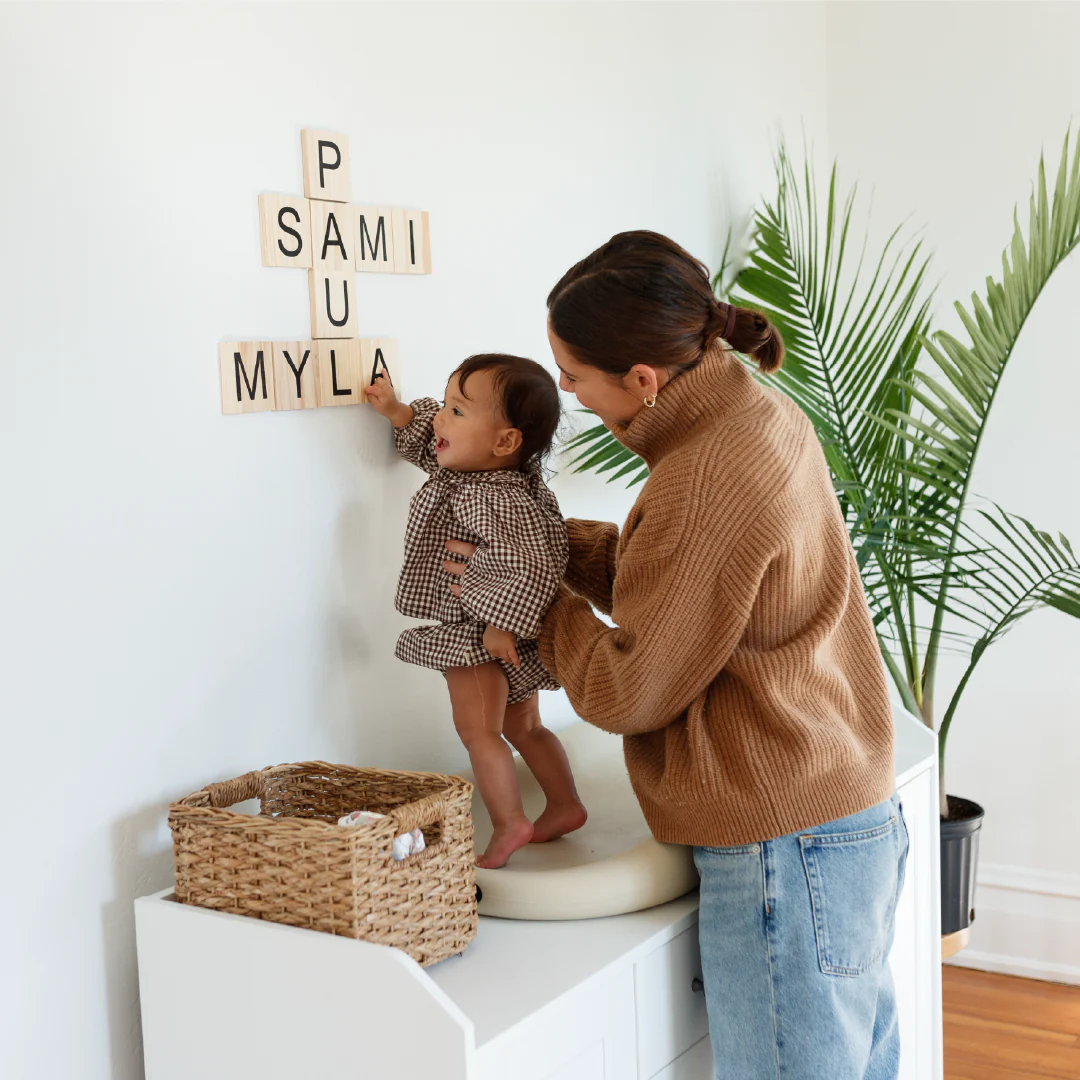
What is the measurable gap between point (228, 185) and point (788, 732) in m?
0.93

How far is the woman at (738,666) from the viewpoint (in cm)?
133

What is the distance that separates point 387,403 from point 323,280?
187mm

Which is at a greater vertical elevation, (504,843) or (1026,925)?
(504,843)

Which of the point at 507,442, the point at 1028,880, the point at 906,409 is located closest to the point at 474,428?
the point at 507,442

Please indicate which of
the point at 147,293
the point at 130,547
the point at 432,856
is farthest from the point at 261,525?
the point at 432,856

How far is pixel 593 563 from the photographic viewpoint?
1686 millimetres

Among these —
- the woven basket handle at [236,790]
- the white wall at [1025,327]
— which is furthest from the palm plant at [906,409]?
the woven basket handle at [236,790]

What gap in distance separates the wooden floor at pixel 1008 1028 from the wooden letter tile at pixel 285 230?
2.04 m

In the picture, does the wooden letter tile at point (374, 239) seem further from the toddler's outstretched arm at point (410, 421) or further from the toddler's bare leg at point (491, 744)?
the toddler's bare leg at point (491, 744)

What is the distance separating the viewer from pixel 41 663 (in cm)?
130

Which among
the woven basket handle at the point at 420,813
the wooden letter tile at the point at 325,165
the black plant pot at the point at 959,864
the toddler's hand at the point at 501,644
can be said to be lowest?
the black plant pot at the point at 959,864

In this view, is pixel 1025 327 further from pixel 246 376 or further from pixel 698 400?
pixel 246 376

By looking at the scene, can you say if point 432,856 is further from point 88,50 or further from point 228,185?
point 88,50

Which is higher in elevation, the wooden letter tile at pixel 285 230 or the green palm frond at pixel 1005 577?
the wooden letter tile at pixel 285 230
